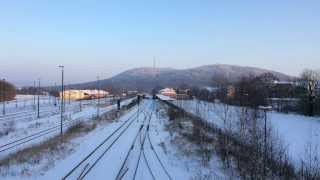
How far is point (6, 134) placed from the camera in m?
46.7

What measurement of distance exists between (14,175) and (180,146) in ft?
48.1

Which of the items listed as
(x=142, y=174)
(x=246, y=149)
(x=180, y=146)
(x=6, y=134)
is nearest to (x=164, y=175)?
(x=142, y=174)

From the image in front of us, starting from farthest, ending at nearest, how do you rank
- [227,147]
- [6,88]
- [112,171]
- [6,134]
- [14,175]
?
[6,88] < [6,134] < [227,147] < [112,171] < [14,175]

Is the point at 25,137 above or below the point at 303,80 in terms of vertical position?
below

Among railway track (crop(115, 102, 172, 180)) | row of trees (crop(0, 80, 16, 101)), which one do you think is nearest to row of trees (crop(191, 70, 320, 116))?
railway track (crop(115, 102, 172, 180))

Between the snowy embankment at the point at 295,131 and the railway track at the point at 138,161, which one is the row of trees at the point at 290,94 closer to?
the snowy embankment at the point at 295,131

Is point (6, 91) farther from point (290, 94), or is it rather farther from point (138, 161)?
point (138, 161)

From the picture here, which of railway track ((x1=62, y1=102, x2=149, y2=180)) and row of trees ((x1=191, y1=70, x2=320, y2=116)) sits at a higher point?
row of trees ((x1=191, y1=70, x2=320, y2=116))

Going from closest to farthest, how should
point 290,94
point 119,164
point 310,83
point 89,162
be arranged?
point 119,164, point 89,162, point 310,83, point 290,94

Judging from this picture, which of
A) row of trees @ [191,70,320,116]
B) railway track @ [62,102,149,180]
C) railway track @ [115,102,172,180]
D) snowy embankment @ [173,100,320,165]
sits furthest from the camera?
row of trees @ [191,70,320,116]

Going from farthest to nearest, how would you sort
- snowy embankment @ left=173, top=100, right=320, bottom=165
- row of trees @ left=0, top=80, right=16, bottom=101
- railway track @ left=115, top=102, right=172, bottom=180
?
row of trees @ left=0, top=80, right=16, bottom=101, snowy embankment @ left=173, top=100, right=320, bottom=165, railway track @ left=115, top=102, right=172, bottom=180

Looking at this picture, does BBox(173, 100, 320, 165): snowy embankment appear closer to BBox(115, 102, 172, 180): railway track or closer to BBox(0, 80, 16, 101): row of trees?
BBox(115, 102, 172, 180): railway track

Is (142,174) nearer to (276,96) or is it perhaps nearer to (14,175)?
(14,175)

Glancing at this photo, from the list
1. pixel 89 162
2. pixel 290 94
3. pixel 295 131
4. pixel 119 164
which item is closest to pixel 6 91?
pixel 290 94
